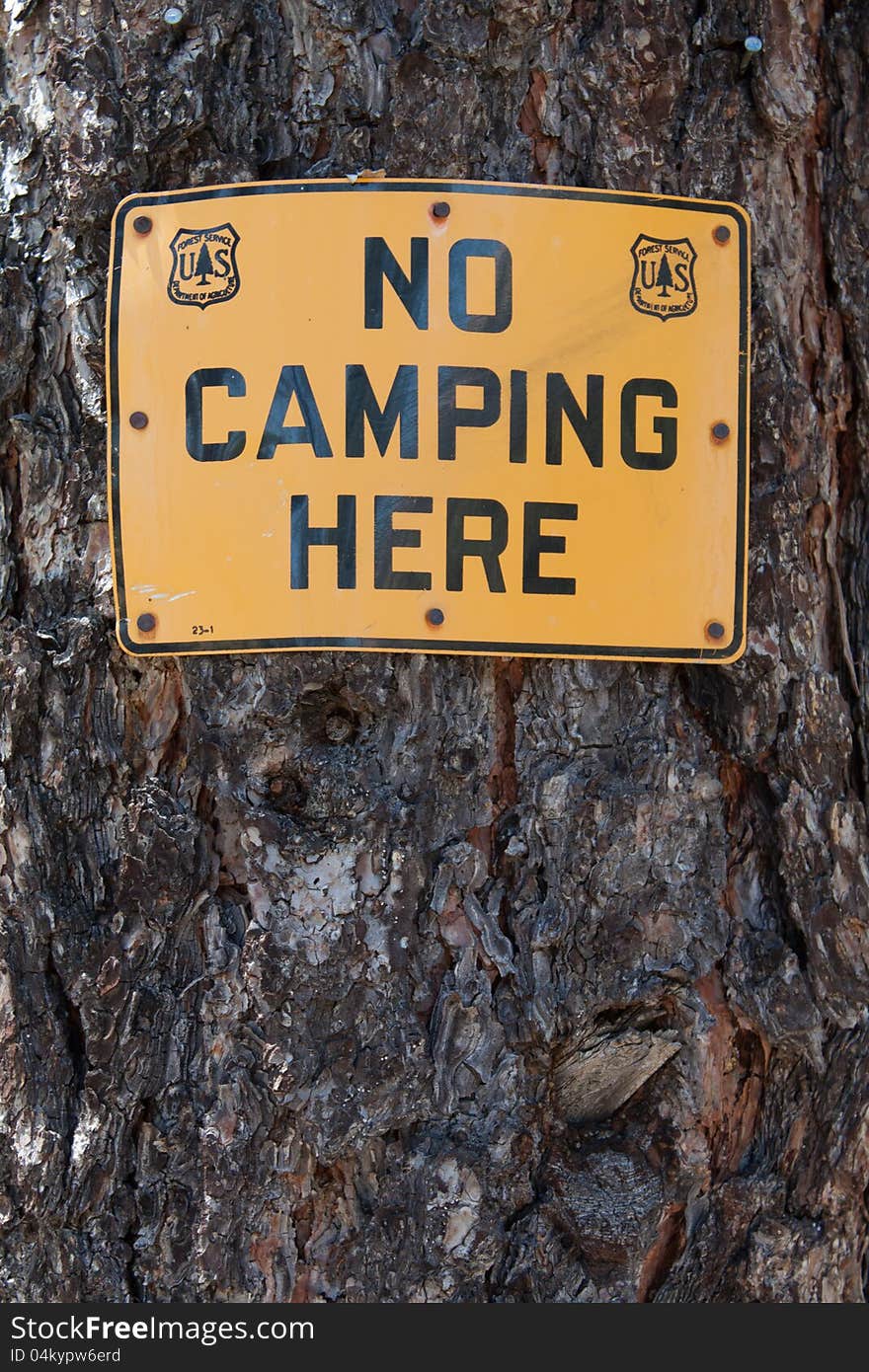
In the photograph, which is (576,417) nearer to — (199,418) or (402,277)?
(402,277)

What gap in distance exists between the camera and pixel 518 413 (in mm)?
1476

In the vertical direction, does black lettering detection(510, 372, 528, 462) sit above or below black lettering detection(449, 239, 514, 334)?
below

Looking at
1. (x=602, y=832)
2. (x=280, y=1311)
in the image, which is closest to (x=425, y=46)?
(x=602, y=832)

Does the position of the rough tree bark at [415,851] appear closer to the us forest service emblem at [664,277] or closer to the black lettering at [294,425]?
the us forest service emblem at [664,277]

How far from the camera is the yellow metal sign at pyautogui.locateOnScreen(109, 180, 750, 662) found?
4.80 ft

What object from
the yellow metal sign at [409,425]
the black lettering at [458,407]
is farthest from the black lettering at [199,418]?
the black lettering at [458,407]

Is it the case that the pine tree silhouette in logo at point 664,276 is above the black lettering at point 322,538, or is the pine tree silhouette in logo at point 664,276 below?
above

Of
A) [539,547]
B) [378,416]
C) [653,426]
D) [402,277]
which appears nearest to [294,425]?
[378,416]

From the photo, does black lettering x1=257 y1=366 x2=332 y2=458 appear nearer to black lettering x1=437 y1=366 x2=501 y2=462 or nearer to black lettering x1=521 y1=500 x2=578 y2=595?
black lettering x1=437 y1=366 x2=501 y2=462

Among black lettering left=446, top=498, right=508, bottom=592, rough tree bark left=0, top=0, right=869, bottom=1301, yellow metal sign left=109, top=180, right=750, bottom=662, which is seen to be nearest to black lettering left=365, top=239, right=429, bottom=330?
yellow metal sign left=109, top=180, right=750, bottom=662

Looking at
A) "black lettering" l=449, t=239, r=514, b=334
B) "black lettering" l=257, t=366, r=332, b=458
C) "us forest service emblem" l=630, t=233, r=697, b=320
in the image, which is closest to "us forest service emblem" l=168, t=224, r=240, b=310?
"black lettering" l=257, t=366, r=332, b=458

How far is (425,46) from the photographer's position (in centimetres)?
147

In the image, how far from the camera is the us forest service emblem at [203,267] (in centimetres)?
148

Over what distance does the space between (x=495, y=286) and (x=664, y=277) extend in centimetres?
21
